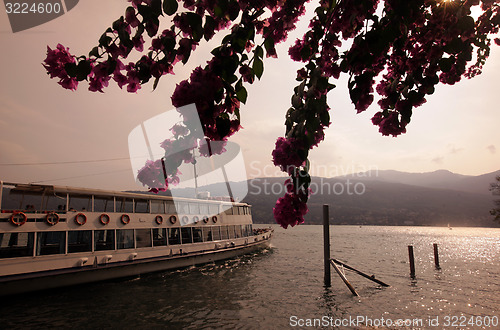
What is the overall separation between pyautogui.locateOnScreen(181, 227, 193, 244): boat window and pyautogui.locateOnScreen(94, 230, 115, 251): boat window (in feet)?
20.4

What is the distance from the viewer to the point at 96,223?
17.3m

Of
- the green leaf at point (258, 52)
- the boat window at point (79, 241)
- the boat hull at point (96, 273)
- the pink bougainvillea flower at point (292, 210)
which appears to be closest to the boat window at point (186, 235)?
the boat hull at point (96, 273)

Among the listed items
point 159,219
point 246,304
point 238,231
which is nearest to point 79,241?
point 159,219

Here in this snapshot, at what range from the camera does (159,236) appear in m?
21.2

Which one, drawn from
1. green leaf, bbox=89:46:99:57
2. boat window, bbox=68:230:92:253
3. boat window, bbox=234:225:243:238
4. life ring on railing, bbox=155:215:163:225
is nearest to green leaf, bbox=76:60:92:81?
green leaf, bbox=89:46:99:57

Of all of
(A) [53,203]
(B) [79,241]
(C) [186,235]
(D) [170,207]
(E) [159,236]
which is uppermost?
(A) [53,203]

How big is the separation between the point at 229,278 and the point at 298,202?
870 inches

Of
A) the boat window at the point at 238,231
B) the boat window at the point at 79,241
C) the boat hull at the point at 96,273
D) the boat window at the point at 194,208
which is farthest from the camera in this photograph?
the boat window at the point at 238,231

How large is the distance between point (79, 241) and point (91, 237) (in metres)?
0.65

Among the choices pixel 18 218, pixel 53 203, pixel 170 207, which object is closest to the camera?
pixel 18 218

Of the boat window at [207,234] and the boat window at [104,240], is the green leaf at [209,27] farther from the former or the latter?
the boat window at [207,234]

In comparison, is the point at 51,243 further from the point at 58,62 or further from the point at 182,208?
the point at 58,62

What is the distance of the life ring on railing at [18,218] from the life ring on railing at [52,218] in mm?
964

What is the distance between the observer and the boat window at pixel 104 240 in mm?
17234
